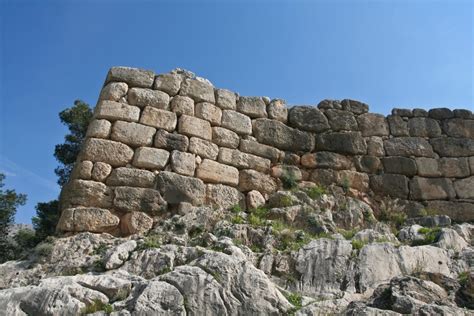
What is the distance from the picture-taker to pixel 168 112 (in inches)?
312

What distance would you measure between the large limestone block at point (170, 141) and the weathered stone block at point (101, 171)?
88 centimetres

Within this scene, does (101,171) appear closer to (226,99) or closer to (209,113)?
(209,113)

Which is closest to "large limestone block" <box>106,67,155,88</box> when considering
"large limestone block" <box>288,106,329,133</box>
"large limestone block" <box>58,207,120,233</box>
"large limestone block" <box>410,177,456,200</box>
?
"large limestone block" <box>58,207,120,233</box>

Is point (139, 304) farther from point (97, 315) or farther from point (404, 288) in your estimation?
point (404, 288)

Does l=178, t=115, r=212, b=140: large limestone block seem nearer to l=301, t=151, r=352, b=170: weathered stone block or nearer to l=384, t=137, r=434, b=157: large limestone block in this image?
l=301, t=151, r=352, b=170: weathered stone block

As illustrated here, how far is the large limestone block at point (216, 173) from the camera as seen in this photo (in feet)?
25.3

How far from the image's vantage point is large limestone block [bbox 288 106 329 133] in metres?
9.11

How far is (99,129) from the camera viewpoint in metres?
7.32

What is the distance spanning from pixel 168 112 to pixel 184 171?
110 cm

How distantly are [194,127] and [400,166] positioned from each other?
162 inches

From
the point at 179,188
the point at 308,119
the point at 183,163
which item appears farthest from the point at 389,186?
the point at 179,188

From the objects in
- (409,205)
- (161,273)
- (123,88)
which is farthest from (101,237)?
(409,205)

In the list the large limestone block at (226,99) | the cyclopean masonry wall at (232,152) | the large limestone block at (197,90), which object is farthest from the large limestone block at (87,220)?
the large limestone block at (226,99)

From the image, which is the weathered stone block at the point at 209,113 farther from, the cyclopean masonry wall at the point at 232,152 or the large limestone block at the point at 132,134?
the large limestone block at the point at 132,134
